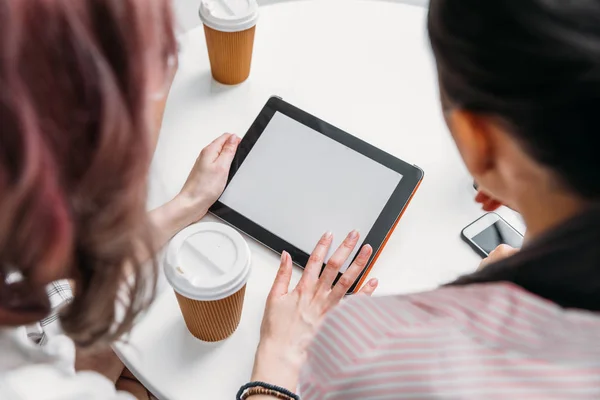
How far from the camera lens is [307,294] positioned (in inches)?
26.3

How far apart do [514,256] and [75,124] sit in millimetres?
353

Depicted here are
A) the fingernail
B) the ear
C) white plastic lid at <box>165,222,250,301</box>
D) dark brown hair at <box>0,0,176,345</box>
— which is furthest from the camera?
the fingernail

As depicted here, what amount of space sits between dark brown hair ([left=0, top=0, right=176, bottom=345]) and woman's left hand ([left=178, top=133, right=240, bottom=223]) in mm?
272

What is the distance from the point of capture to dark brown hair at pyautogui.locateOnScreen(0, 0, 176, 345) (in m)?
0.31

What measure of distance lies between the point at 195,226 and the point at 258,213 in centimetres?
13

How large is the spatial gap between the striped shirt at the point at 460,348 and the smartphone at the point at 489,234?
0.24m

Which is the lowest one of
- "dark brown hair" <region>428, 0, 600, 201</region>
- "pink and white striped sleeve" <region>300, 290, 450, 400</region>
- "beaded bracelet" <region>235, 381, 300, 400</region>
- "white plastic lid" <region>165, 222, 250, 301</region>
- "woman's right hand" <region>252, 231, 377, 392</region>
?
"beaded bracelet" <region>235, 381, 300, 400</region>

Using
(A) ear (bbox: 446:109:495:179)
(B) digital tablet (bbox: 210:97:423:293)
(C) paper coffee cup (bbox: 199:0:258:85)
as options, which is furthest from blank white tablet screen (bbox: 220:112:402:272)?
(A) ear (bbox: 446:109:495:179)

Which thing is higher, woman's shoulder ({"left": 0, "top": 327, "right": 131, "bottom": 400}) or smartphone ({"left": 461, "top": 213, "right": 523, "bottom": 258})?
smartphone ({"left": 461, "top": 213, "right": 523, "bottom": 258})

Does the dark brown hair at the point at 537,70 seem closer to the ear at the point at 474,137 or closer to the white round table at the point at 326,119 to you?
the ear at the point at 474,137

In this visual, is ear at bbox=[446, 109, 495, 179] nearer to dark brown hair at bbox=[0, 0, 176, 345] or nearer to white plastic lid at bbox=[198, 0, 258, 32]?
dark brown hair at bbox=[0, 0, 176, 345]

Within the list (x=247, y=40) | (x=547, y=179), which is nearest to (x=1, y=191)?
(x=547, y=179)

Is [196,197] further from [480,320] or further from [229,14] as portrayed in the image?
[480,320]

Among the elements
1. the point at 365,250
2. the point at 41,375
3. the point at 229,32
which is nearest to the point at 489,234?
the point at 365,250
